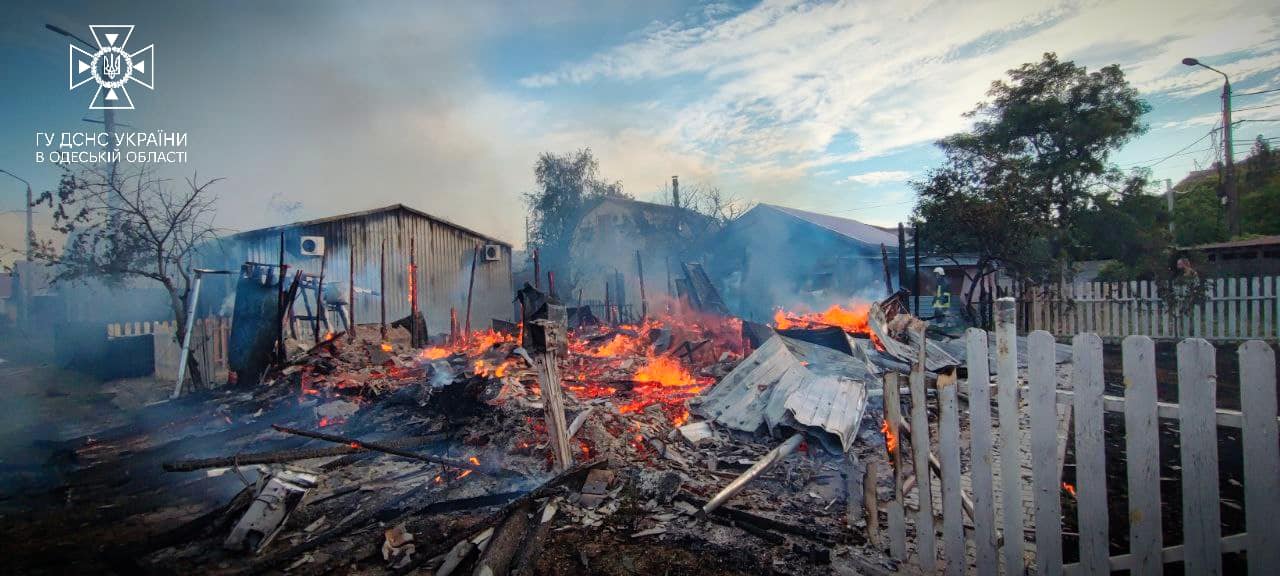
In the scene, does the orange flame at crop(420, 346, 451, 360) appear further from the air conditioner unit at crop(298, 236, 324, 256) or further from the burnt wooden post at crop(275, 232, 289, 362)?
the air conditioner unit at crop(298, 236, 324, 256)

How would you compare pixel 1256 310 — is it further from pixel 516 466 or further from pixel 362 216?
pixel 362 216

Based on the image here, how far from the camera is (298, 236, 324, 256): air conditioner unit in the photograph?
55.1 feet

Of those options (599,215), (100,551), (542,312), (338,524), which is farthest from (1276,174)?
(100,551)

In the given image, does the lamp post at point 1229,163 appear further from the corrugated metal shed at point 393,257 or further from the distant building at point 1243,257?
the corrugated metal shed at point 393,257

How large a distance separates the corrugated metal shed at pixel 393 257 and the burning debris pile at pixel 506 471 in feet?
27.5

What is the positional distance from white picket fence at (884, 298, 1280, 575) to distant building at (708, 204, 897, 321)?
1792cm

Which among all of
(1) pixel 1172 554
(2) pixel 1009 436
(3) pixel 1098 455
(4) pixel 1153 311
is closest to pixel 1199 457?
(3) pixel 1098 455

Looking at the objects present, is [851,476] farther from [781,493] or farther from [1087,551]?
[1087,551]

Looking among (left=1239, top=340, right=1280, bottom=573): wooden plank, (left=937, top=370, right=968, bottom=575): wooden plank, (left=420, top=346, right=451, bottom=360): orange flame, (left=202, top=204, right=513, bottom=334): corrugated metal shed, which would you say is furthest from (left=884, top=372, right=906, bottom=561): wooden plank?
(left=202, top=204, right=513, bottom=334): corrugated metal shed

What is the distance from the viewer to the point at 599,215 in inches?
1296

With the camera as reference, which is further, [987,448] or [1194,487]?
[987,448]

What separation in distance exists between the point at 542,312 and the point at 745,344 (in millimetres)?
7085

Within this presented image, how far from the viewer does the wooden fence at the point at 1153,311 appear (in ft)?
40.7

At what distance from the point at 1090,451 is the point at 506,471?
4.99 metres
